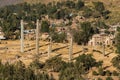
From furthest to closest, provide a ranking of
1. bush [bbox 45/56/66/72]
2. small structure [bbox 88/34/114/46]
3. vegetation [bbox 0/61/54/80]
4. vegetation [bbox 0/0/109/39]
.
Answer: vegetation [bbox 0/0/109/39], small structure [bbox 88/34/114/46], bush [bbox 45/56/66/72], vegetation [bbox 0/61/54/80]

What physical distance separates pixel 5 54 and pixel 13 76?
2012cm

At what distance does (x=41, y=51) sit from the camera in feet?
206

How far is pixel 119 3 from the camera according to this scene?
119188mm

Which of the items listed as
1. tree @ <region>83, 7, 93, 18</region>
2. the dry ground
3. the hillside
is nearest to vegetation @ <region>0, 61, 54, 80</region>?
the dry ground

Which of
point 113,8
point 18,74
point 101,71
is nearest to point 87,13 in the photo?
point 113,8

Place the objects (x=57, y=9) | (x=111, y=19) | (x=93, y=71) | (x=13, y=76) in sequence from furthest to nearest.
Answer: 1. (x=57, y=9)
2. (x=111, y=19)
3. (x=93, y=71)
4. (x=13, y=76)

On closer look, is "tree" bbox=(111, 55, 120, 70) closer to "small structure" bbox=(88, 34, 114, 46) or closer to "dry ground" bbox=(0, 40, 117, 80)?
"dry ground" bbox=(0, 40, 117, 80)

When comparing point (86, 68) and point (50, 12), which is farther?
point (50, 12)

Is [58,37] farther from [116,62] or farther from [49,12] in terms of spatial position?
→ [49,12]

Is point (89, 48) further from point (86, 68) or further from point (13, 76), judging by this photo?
point (13, 76)

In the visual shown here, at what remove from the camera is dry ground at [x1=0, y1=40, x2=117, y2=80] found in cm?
5825

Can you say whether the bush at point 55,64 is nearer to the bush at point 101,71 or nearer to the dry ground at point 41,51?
the bush at point 101,71

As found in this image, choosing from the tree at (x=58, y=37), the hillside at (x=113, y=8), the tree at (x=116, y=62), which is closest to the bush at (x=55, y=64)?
the tree at (x=116, y=62)

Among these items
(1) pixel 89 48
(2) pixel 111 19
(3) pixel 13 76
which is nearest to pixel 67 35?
(1) pixel 89 48
